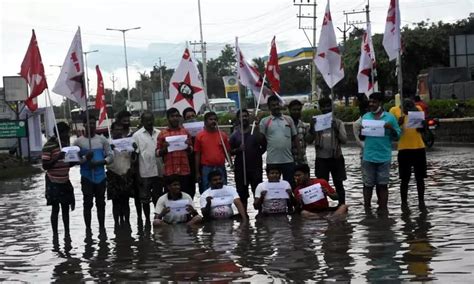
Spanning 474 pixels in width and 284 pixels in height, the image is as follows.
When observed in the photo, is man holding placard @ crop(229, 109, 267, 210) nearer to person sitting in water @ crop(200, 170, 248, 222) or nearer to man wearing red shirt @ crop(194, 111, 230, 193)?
man wearing red shirt @ crop(194, 111, 230, 193)

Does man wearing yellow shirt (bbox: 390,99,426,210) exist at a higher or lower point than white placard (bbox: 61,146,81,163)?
lower

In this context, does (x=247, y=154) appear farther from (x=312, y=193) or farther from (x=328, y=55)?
(x=328, y=55)

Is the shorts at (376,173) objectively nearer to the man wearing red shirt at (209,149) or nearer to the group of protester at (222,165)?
the group of protester at (222,165)

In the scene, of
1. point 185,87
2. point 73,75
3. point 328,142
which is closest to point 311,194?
point 328,142

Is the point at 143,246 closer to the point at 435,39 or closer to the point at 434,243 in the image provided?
the point at 434,243

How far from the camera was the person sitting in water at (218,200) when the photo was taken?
11625 millimetres

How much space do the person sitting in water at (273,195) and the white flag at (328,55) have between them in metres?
1.87

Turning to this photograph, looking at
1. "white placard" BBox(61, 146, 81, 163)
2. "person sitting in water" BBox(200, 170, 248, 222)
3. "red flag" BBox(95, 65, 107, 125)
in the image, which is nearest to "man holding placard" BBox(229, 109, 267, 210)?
"person sitting in water" BBox(200, 170, 248, 222)

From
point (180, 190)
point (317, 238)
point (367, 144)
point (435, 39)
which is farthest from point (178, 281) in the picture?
point (435, 39)

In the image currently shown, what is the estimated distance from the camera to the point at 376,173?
11758 millimetres

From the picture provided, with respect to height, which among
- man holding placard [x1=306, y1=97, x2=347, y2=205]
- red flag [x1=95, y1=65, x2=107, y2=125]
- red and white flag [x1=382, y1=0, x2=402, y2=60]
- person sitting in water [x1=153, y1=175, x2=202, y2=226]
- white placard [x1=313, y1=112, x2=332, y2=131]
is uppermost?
red and white flag [x1=382, y1=0, x2=402, y2=60]

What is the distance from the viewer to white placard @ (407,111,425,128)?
1205 centimetres

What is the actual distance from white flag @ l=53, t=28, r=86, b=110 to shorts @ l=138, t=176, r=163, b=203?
1.56 meters

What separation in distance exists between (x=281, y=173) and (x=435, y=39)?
4935 cm
